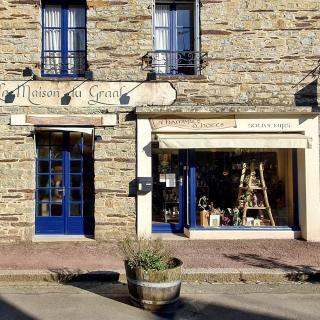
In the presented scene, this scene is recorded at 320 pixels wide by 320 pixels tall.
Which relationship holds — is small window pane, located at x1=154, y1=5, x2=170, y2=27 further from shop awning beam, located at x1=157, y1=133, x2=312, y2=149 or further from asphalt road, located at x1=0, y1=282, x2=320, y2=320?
asphalt road, located at x1=0, y1=282, x2=320, y2=320

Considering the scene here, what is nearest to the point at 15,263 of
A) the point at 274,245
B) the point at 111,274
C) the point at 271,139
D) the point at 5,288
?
the point at 5,288

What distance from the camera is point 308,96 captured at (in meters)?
9.57

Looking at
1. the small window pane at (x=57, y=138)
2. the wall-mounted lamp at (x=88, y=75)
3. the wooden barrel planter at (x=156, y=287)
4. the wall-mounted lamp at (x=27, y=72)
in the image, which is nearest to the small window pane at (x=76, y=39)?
the wall-mounted lamp at (x=88, y=75)

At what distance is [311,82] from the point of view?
9.58 m

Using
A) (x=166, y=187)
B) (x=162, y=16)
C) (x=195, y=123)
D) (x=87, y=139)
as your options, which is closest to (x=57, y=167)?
(x=87, y=139)

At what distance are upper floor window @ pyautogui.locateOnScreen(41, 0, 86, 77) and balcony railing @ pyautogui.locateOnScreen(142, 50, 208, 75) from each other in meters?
1.54

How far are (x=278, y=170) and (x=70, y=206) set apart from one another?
470cm

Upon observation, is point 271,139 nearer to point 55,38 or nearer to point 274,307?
point 274,307

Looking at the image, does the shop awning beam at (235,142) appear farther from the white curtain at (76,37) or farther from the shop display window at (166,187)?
the white curtain at (76,37)

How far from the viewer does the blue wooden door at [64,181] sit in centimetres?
980

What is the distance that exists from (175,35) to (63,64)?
2.54 m

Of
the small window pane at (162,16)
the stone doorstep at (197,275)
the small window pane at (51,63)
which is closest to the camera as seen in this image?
the stone doorstep at (197,275)

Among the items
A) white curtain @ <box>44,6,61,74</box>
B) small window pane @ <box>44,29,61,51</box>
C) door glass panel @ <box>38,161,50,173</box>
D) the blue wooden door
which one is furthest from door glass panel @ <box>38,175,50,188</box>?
small window pane @ <box>44,29,61,51</box>

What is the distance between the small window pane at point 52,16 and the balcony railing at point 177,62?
7.21 ft
